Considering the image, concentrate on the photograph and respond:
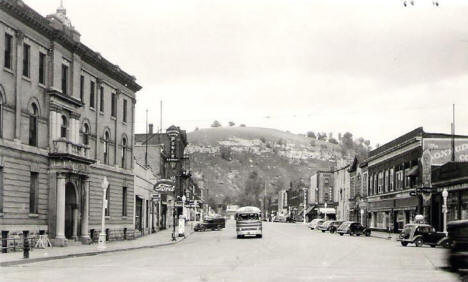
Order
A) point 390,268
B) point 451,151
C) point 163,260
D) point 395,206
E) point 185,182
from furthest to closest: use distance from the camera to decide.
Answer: point 185,182 → point 395,206 → point 451,151 → point 163,260 → point 390,268

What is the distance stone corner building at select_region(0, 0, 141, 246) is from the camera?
3366 centimetres

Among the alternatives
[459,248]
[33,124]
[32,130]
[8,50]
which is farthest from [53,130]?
[459,248]

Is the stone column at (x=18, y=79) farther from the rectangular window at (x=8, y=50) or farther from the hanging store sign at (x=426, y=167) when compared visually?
the hanging store sign at (x=426, y=167)

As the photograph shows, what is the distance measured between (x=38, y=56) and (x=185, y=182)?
77.2m

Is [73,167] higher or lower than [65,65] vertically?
lower

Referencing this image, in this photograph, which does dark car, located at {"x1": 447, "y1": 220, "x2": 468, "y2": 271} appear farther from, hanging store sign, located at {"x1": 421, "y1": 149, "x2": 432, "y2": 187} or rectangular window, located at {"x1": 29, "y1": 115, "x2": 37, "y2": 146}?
hanging store sign, located at {"x1": 421, "y1": 149, "x2": 432, "y2": 187}

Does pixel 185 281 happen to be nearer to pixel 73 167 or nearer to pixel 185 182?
pixel 73 167

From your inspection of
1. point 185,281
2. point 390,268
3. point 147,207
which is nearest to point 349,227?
point 147,207

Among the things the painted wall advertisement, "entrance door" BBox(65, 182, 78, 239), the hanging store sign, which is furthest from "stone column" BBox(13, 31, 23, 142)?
the painted wall advertisement

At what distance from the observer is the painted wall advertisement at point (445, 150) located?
2470 inches

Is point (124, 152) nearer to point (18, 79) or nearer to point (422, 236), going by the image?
point (18, 79)

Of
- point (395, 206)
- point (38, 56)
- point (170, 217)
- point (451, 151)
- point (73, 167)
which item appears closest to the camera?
point (38, 56)

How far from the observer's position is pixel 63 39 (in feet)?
130

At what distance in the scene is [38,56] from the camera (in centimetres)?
3694
